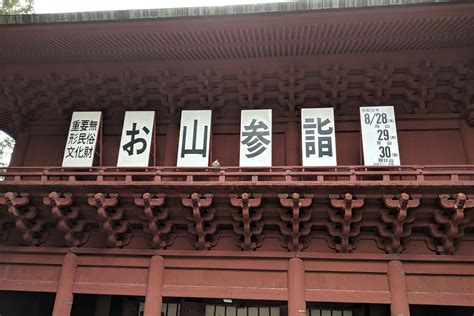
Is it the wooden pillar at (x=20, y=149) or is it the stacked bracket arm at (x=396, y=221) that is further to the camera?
the wooden pillar at (x=20, y=149)

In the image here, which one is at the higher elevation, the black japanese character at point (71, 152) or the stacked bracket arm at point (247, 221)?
the black japanese character at point (71, 152)

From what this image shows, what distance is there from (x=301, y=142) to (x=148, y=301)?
3709 mm

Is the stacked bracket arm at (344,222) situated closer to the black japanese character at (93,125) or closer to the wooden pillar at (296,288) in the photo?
the wooden pillar at (296,288)

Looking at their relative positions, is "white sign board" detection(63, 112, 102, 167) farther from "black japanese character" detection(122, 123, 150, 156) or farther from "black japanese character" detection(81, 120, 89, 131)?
"black japanese character" detection(122, 123, 150, 156)

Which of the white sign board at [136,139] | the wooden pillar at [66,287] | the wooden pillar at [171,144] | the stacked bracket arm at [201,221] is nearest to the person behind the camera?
the stacked bracket arm at [201,221]

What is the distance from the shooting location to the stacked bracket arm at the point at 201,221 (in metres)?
6.00

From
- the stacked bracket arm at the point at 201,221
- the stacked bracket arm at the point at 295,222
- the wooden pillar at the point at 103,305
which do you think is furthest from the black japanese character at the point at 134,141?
the wooden pillar at the point at 103,305

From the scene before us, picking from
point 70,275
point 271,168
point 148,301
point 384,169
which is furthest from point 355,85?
point 70,275

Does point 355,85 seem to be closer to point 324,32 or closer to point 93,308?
point 324,32

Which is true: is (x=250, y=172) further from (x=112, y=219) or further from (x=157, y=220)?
(x=112, y=219)

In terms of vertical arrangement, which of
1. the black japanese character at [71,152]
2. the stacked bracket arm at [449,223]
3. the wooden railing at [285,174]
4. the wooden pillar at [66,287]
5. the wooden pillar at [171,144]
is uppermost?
the wooden pillar at [171,144]

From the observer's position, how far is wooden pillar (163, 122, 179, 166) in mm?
7410

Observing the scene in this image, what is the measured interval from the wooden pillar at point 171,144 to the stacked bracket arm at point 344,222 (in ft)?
10.2

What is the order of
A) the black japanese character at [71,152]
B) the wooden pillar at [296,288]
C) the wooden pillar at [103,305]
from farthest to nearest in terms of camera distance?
the wooden pillar at [103,305]
the black japanese character at [71,152]
the wooden pillar at [296,288]
